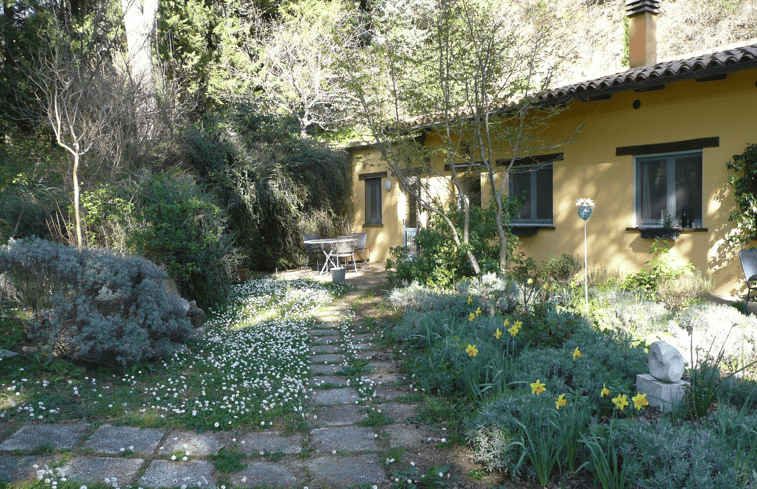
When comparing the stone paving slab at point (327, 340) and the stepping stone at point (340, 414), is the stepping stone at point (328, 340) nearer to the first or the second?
the stone paving slab at point (327, 340)

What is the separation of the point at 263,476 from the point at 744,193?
6478 millimetres

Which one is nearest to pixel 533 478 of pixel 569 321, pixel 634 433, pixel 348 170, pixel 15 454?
pixel 634 433

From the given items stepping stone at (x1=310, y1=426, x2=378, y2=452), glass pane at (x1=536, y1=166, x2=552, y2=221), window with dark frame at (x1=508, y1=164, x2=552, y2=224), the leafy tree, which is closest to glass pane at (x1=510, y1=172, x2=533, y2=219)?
window with dark frame at (x1=508, y1=164, x2=552, y2=224)

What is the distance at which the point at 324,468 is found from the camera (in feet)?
9.04

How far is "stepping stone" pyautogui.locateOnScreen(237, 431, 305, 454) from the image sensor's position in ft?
9.73

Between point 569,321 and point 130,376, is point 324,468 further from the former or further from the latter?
point 569,321

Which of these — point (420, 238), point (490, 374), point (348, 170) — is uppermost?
point (348, 170)

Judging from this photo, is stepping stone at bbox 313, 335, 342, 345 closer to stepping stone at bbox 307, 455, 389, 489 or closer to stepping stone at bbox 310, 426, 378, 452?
stepping stone at bbox 310, 426, 378, 452

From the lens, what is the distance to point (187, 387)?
13.0 feet

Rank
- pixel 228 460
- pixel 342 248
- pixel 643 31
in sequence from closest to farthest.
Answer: pixel 228 460 < pixel 643 31 < pixel 342 248

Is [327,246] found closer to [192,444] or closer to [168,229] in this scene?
[168,229]

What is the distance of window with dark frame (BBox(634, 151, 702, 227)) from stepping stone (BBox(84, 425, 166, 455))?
6.97 metres

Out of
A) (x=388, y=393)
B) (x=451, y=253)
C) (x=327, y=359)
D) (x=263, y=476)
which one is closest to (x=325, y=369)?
(x=327, y=359)

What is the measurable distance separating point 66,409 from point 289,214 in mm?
7974
